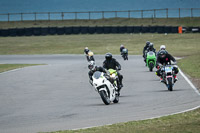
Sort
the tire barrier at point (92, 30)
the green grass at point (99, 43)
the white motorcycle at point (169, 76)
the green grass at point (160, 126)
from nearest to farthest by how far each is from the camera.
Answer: the green grass at point (160, 126)
the white motorcycle at point (169, 76)
the green grass at point (99, 43)
the tire barrier at point (92, 30)

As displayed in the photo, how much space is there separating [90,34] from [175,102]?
54006 millimetres

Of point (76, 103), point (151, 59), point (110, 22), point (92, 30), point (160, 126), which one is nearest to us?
point (160, 126)

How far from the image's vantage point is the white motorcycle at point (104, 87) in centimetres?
1440

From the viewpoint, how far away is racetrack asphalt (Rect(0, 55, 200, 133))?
11.8m

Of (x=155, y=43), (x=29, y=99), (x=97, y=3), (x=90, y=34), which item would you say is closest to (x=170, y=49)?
(x=155, y=43)

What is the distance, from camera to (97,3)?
408 ft

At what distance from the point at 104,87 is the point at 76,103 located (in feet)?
4.43

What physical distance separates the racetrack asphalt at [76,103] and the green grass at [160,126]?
23.0 inches

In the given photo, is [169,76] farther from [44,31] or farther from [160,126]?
[44,31]

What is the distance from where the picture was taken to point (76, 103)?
15.4 metres

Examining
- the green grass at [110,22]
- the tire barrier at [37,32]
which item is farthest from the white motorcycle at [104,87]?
the green grass at [110,22]

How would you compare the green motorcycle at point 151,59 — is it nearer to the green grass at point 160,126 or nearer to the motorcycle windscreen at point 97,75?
the motorcycle windscreen at point 97,75

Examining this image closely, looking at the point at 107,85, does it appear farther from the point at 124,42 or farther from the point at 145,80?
the point at 124,42

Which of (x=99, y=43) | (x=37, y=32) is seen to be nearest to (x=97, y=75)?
(x=99, y=43)
